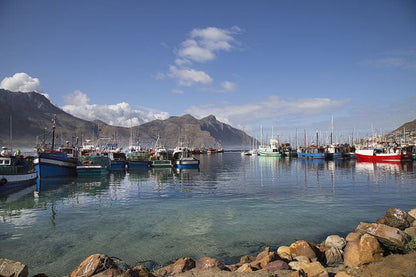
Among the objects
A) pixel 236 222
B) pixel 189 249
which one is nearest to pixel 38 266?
pixel 189 249

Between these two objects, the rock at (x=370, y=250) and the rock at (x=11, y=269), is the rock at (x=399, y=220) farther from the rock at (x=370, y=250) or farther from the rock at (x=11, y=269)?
the rock at (x=11, y=269)

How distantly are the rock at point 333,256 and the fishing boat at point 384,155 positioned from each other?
79493mm

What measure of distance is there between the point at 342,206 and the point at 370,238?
13.7m

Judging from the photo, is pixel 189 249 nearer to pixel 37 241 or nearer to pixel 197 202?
pixel 37 241

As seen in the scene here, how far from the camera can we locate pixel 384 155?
78.6m

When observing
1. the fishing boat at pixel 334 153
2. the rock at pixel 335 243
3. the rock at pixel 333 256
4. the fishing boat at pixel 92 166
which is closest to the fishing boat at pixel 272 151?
the fishing boat at pixel 334 153

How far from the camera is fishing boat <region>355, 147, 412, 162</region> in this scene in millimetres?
75312

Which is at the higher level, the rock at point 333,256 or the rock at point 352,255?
Result: the rock at point 352,255

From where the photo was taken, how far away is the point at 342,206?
22.5 meters

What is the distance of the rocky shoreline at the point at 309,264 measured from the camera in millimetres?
8820

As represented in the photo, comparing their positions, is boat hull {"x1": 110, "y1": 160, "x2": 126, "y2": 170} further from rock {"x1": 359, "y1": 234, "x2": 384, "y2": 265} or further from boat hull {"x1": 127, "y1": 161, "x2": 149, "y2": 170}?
rock {"x1": 359, "y1": 234, "x2": 384, "y2": 265}

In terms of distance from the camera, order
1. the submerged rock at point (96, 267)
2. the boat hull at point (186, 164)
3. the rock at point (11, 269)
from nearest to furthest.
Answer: the rock at point (11, 269) < the submerged rock at point (96, 267) < the boat hull at point (186, 164)

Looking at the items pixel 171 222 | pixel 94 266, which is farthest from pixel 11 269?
pixel 171 222

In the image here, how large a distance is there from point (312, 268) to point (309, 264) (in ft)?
0.90
